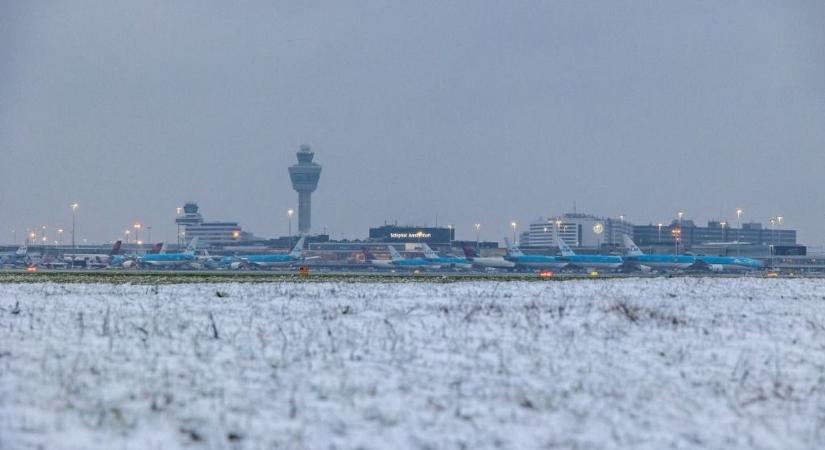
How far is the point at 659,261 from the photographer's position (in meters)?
130

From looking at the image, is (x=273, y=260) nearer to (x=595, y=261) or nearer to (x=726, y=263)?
(x=595, y=261)

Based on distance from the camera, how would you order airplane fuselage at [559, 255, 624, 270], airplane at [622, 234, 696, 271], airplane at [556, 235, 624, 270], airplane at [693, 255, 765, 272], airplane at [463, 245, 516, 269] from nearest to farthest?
1. airplane at [622, 234, 696, 271]
2. airplane at [693, 255, 765, 272]
3. airplane at [556, 235, 624, 270]
4. airplane fuselage at [559, 255, 624, 270]
5. airplane at [463, 245, 516, 269]

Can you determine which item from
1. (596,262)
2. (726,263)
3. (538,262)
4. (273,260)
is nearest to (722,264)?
(726,263)

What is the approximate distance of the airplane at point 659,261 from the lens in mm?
126875

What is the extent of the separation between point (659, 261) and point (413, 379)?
122398mm

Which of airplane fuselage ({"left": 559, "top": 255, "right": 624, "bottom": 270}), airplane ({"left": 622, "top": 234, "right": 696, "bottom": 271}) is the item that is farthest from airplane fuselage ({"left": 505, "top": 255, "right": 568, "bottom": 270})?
airplane ({"left": 622, "top": 234, "right": 696, "bottom": 271})

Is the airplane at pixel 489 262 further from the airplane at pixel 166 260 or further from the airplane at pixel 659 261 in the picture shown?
the airplane at pixel 166 260

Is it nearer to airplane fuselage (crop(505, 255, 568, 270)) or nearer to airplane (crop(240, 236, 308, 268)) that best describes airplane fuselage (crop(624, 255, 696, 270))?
airplane fuselage (crop(505, 255, 568, 270))

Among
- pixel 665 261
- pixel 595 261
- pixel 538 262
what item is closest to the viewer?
pixel 665 261

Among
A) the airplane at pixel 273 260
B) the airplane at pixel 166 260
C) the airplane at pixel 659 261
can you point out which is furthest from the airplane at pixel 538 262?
the airplane at pixel 166 260

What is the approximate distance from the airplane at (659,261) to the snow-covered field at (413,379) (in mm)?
109650

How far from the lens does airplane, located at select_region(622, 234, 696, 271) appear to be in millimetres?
126875

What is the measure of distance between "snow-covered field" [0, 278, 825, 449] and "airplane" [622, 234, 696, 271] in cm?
10965

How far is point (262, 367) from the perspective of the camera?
1412 centimetres
